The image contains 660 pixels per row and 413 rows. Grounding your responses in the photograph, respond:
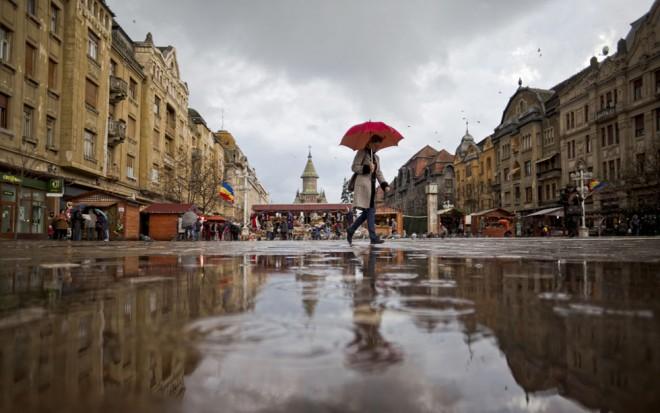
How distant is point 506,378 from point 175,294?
1581 millimetres

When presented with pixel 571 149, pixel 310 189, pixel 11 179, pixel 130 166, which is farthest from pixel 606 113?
pixel 310 189

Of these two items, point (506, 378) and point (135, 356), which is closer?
point (506, 378)

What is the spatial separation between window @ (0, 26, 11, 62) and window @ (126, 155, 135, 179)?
12.5 meters

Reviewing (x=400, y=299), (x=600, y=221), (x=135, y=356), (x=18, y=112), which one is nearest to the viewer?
(x=135, y=356)

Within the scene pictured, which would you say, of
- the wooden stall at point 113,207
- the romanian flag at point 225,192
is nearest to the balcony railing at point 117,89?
the wooden stall at point 113,207

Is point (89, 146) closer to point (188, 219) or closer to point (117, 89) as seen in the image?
point (117, 89)

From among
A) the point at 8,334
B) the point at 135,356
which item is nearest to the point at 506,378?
the point at 135,356

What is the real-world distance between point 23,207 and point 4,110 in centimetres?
439

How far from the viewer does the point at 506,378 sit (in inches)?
34.5

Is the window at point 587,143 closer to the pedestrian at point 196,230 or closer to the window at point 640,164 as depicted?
the window at point 640,164

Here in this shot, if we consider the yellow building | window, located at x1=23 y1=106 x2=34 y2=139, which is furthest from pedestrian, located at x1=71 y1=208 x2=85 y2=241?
the yellow building

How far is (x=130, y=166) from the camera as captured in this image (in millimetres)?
31219

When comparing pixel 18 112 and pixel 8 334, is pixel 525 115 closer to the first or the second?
pixel 18 112

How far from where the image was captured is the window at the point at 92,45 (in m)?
24.6
